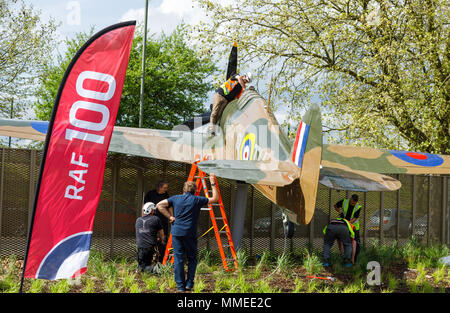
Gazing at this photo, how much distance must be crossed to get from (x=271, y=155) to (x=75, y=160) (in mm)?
3444

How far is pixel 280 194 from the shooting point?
7.41 m

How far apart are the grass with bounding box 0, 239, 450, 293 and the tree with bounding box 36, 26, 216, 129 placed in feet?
69.9

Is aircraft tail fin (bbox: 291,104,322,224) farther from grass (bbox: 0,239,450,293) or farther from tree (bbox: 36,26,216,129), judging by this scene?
tree (bbox: 36,26,216,129)

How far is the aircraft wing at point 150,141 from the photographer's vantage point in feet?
32.2

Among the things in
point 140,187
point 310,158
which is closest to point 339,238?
point 310,158

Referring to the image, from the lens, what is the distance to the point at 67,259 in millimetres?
5332

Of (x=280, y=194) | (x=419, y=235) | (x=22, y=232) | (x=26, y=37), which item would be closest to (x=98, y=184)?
(x=280, y=194)

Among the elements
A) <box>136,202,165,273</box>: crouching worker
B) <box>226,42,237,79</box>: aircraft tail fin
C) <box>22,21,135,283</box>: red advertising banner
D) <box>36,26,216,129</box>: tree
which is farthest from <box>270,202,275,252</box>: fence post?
<box>36,26,216,129</box>: tree

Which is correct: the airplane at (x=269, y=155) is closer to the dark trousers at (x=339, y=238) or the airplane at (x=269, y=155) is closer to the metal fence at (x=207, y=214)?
the metal fence at (x=207, y=214)

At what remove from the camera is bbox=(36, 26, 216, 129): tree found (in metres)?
29.5

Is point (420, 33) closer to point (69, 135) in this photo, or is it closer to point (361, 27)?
point (361, 27)

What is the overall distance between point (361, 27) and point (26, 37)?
1640cm

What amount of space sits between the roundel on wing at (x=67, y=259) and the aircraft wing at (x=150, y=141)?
4.45m

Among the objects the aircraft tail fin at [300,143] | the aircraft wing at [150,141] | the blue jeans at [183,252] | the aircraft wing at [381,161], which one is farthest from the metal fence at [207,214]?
the aircraft tail fin at [300,143]
